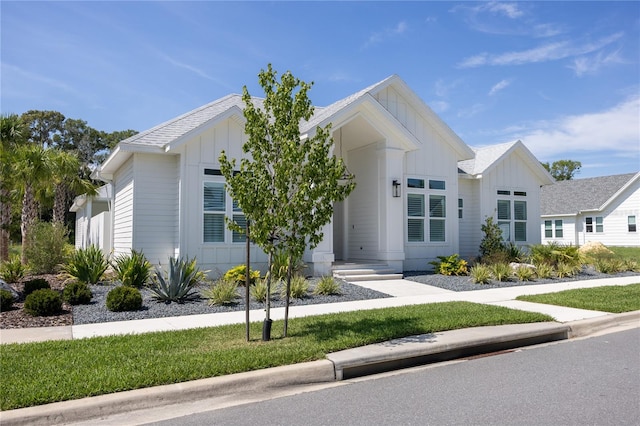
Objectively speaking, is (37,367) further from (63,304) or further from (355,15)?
(355,15)

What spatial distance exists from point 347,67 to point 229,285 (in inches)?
293

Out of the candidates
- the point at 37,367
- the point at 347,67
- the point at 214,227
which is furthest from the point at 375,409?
the point at 347,67

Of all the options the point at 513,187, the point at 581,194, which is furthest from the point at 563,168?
the point at 513,187

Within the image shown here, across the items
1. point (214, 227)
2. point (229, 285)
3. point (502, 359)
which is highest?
point (214, 227)

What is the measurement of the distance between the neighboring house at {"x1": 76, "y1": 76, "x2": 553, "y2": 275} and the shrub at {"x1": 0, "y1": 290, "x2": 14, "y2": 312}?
13.8 ft

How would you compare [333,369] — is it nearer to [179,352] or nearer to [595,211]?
[179,352]

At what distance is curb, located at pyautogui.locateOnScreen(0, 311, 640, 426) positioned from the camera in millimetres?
4477

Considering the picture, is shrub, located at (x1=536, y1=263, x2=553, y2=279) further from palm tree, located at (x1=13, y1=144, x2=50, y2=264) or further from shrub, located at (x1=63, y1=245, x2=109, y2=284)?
palm tree, located at (x1=13, y1=144, x2=50, y2=264)

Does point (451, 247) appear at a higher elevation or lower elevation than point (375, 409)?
higher

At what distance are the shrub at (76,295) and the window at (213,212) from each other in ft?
13.5

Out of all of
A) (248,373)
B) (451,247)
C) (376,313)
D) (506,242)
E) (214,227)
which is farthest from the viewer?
(506,242)

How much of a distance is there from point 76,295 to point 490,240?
14321 mm

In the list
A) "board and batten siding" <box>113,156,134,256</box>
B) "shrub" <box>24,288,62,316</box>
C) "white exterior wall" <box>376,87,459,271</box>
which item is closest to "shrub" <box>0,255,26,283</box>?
"board and batten siding" <box>113,156,134,256</box>

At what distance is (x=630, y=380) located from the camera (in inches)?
218
